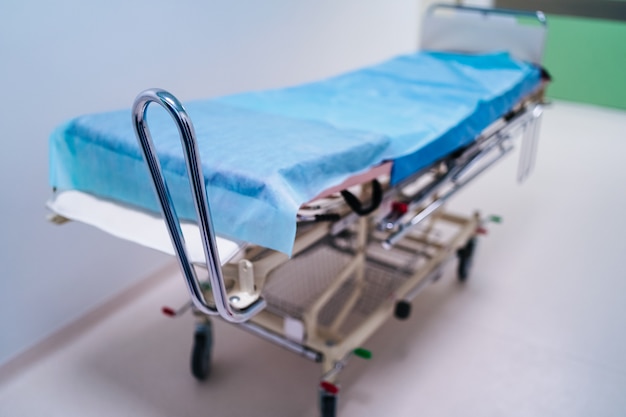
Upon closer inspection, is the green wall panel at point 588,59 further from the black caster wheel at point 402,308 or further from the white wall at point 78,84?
the black caster wheel at point 402,308

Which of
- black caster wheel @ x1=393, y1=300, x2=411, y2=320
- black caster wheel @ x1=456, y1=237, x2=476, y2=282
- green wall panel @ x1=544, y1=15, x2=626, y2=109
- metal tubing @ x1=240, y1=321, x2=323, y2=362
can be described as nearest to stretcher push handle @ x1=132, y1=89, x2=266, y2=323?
metal tubing @ x1=240, y1=321, x2=323, y2=362

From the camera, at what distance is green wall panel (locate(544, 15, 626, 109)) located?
476cm

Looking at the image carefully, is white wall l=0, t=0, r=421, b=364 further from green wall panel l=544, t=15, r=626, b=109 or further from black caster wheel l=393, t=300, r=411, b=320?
green wall panel l=544, t=15, r=626, b=109

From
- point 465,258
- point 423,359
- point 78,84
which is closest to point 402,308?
point 423,359

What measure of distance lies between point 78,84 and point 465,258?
1691 mm

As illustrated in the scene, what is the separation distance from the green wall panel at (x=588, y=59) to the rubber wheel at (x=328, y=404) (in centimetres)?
453

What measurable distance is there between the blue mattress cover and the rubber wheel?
61 cm

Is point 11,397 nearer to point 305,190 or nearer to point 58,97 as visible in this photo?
point 58,97

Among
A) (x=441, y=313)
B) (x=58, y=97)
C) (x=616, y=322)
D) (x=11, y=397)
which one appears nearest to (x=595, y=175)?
(x=616, y=322)

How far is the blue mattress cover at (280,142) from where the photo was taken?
3.80 ft

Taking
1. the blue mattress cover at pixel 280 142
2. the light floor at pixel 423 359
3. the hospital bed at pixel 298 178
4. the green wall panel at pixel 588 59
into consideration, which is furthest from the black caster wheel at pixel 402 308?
the green wall panel at pixel 588 59

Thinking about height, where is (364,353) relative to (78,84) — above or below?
below

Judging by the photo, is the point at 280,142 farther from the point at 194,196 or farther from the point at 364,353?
the point at 364,353

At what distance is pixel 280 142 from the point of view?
135 cm
